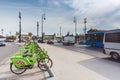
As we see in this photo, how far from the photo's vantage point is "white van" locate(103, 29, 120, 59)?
15504 mm

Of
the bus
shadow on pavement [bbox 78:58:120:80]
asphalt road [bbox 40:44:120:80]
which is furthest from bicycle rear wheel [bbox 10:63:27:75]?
the bus

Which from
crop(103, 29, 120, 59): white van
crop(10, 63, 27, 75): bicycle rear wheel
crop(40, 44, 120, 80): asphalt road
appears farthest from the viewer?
crop(103, 29, 120, 59): white van

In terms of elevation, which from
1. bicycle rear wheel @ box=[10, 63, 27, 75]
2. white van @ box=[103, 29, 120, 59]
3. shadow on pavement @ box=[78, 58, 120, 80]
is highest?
white van @ box=[103, 29, 120, 59]

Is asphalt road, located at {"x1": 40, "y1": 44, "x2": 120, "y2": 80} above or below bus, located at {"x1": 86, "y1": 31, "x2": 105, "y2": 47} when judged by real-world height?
below

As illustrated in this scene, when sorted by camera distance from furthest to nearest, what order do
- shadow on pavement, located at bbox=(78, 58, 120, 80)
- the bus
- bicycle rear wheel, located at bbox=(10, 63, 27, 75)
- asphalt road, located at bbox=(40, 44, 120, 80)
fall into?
the bus → bicycle rear wheel, located at bbox=(10, 63, 27, 75) → shadow on pavement, located at bbox=(78, 58, 120, 80) → asphalt road, located at bbox=(40, 44, 120, 80)

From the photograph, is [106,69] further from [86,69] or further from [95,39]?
[95,39]

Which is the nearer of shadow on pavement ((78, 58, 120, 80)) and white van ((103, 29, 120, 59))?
shadow on pavement ((78, 58, 120, 80))

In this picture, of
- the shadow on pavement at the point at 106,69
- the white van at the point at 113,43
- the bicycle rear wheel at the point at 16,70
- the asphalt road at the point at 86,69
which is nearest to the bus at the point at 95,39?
the white van at the point at 113,43

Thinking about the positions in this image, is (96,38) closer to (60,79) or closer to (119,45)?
(119,45)

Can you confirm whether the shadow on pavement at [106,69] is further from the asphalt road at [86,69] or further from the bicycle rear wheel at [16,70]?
the bicycle rear wheel at [16,70]

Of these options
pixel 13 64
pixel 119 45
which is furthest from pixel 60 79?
pixel 119 45

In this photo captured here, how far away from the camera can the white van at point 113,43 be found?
610 inches

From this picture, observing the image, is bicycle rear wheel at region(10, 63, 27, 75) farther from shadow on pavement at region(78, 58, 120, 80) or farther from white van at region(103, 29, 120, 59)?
white van at region(103, 29, 120, 59)

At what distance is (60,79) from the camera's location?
27.9 feet
